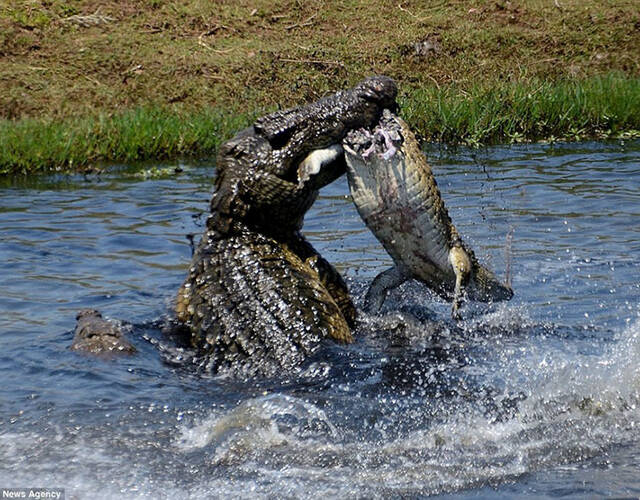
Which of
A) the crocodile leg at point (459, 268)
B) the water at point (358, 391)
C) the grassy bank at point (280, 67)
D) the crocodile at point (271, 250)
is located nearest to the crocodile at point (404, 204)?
the crocodile leg at point (459, 268)

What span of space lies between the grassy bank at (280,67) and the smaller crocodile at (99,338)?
4757 mm

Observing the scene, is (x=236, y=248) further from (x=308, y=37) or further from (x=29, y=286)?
(x=308, y=37)

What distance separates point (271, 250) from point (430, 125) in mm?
5491

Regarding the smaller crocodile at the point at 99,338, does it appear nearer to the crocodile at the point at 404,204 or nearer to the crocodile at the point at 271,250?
the crocodile at the point at 271,250

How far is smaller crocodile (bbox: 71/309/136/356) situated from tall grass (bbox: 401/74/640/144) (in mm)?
5458

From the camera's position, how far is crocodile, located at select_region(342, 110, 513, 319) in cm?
429

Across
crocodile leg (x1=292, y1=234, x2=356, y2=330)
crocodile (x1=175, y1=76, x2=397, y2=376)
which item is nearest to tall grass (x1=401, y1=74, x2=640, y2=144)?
crocodile leg (x1=292, y1=234, x2=356, y2=330)

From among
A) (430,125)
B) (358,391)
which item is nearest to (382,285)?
(358,391)

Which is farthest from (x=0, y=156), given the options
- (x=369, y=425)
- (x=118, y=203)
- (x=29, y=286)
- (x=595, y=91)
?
(x=369, y=425)

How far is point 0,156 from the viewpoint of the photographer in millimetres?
9297

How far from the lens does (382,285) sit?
4.73 meters

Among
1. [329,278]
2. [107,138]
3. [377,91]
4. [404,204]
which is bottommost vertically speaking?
[107,138]

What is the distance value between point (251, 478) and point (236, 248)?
59.1 inches

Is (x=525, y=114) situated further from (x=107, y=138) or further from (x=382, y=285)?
(x=382, y=285)
